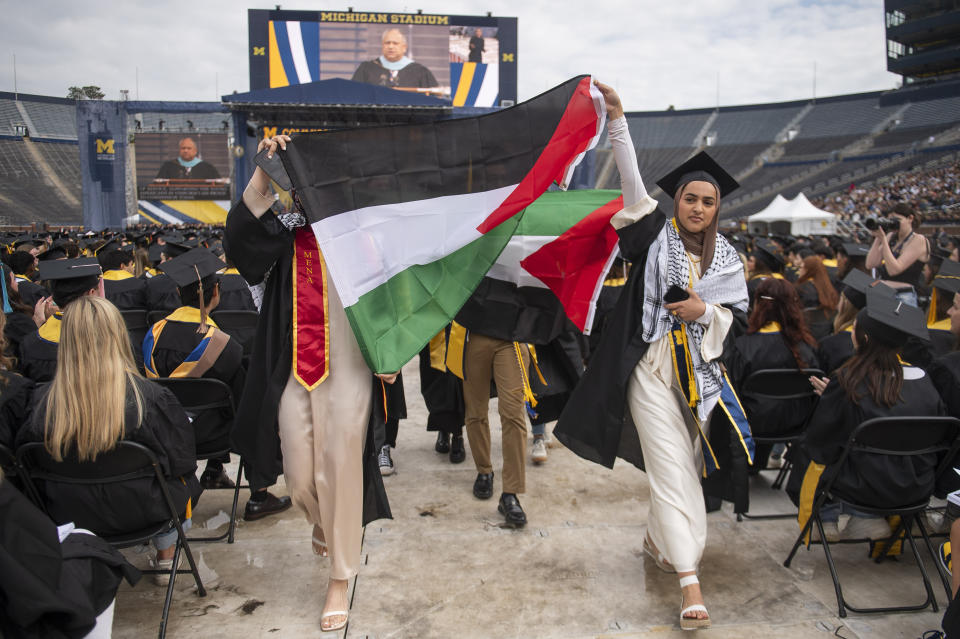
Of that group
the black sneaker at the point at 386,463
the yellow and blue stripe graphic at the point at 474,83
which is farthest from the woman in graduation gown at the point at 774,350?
the yellow and blue stripe graphic at the point at 474,83

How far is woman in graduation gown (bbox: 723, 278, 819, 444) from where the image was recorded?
12.1 feet

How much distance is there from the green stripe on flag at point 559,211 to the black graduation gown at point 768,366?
116cm

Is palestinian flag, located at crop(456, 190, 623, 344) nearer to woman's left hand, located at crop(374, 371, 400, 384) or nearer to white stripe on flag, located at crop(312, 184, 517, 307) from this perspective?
white stripe on flag, located at crop(312, 184, 517, 307)

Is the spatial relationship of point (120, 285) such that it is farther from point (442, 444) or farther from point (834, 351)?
point (834, 351)

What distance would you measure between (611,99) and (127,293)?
5.11 m

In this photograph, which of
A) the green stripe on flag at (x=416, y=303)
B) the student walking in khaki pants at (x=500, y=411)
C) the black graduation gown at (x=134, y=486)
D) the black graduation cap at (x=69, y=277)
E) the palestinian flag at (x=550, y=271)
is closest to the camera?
the black graduation gown at (x=134, y=486)

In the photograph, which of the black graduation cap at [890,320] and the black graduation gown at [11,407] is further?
the black graduation cap at [890,320]

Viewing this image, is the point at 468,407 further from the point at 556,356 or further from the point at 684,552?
the point at 684,552

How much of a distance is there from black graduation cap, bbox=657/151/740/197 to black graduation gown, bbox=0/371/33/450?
2.75 m

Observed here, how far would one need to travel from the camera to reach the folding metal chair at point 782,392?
3594mm

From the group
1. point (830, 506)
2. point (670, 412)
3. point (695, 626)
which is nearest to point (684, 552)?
point (695, 626)

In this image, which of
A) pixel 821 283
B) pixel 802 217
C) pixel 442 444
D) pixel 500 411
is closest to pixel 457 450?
pixel 442 444

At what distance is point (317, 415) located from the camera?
2.74m

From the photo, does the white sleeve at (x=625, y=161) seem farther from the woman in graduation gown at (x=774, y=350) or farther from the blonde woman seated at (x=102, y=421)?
the blonde woman seated at (x=102, y=421)
